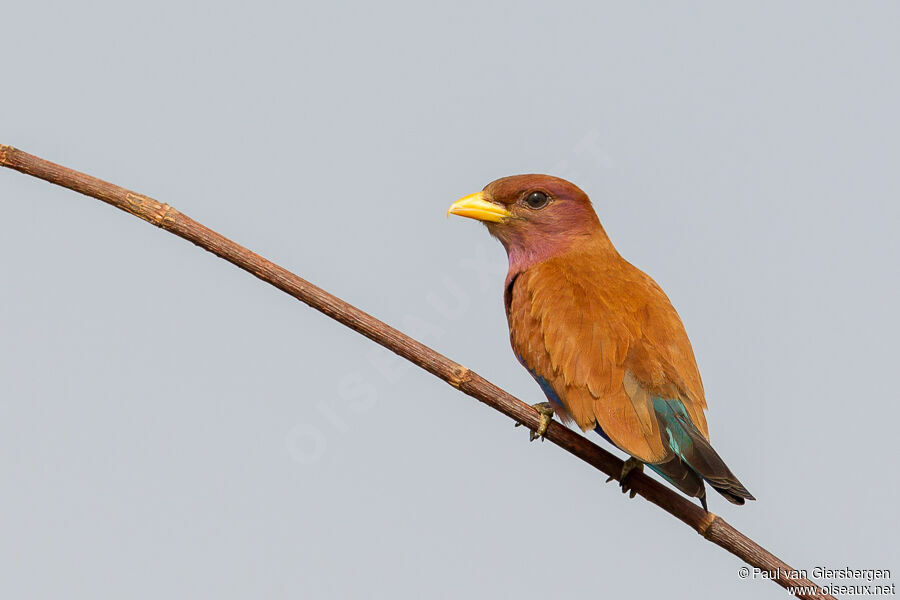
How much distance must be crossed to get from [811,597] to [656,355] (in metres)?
1.09

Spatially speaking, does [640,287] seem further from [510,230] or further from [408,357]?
[408,357]

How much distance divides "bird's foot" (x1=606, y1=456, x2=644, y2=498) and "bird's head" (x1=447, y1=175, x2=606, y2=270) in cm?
112

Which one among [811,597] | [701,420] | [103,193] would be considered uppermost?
[701,420]

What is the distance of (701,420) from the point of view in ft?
11.6

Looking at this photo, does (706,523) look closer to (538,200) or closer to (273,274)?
(538,200)

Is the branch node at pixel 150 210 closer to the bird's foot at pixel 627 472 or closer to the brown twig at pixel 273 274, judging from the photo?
the brown twig at pixel 273 274

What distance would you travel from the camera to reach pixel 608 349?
3.54m

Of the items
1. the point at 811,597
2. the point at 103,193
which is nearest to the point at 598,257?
the point at 811,597

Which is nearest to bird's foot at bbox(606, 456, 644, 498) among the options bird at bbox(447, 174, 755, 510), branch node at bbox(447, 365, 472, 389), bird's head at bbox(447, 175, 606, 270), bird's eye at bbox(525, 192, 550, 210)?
bird at bbox(447, 174, 755, 510)

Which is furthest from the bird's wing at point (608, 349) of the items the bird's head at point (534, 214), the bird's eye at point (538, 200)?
the bird's eye at point (538, 200)

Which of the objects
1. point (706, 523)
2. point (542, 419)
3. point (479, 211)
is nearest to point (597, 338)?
point (542, 419)

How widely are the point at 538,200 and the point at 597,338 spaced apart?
1.04m

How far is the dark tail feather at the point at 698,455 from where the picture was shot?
10.2 feet

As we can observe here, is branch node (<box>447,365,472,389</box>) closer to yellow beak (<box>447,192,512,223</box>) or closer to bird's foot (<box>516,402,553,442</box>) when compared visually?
bird's foot (<box>516,402,553,442</box>)
